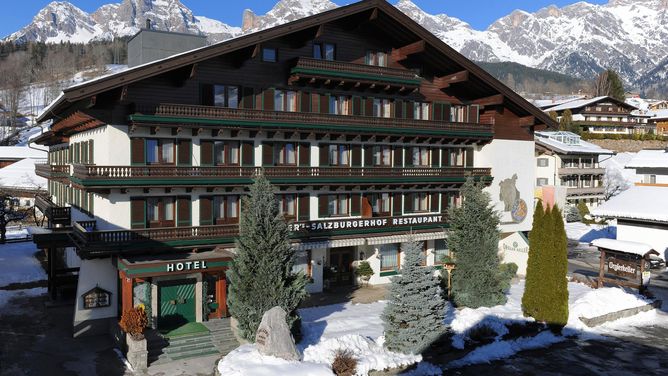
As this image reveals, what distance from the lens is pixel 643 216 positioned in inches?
1832

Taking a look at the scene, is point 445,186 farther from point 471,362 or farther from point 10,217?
point 10,217

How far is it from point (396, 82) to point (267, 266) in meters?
16.4

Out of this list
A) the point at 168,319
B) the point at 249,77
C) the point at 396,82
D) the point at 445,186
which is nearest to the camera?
the point at 168,319

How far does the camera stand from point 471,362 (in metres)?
26.0

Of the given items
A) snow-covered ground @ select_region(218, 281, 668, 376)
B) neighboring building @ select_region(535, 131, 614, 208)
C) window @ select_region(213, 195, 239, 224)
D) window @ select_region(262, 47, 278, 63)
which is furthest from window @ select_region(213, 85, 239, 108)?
neighboring building @ select_region(535, 131, 614, 208)

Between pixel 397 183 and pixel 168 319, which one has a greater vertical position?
pixel 397 183

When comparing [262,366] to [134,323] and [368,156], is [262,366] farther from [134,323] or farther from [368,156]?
[368,156]

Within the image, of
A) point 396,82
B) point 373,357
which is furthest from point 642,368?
point 396,82

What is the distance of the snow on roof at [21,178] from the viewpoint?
8444 centimetres

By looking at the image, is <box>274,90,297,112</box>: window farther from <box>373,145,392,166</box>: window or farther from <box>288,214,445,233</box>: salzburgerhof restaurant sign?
<box>288,214,445,233</box>: salzburgerhof restaurant sign

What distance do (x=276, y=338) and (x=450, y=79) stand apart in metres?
23.4

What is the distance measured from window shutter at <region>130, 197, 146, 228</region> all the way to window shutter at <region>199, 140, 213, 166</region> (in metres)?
3.80

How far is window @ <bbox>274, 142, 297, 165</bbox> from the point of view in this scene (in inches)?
1325

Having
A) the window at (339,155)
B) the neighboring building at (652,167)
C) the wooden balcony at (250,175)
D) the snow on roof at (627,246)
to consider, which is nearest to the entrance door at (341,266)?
the wooden balcony at (250,175)
